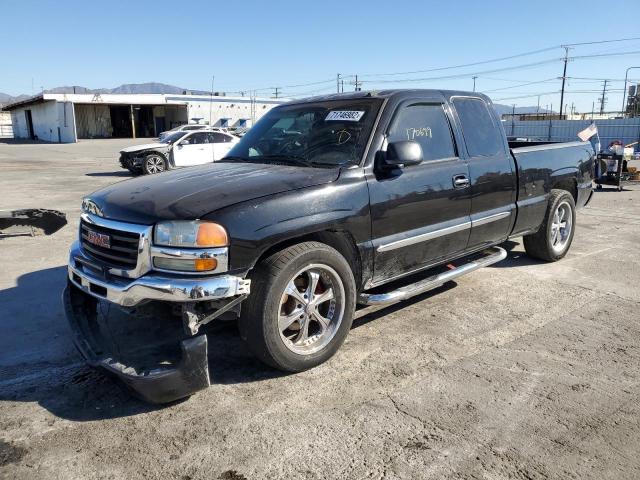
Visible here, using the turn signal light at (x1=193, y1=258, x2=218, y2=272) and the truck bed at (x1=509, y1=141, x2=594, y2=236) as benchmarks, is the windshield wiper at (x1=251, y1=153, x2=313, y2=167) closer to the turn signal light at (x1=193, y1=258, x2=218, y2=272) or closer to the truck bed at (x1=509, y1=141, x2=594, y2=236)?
the turn signal light at (x1=193, y1=258, x2=218, y2=272)

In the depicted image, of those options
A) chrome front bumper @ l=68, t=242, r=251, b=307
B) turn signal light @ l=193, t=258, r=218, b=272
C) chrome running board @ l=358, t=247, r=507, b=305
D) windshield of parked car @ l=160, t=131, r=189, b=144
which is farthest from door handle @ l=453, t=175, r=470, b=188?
windshield of parked car @ l=160, t=131, r=189, b=144

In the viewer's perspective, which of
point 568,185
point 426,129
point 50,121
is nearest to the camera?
point 426,129

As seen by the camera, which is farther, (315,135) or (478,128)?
(478,128)

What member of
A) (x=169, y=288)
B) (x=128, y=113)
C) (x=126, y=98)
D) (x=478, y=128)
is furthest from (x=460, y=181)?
(x=128, y=113)

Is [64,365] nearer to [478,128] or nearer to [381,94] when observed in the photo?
[381,94]

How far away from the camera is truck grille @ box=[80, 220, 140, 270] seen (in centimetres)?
323

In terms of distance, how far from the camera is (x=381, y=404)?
324 centimetres

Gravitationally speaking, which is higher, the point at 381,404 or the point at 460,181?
the point at 460,181

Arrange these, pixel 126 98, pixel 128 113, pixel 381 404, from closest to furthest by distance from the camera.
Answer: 1. pixel 381 404
2. pixel 126 98
3. pixel 128 113

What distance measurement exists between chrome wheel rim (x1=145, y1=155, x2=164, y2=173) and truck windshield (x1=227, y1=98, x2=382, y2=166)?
1405 centimetres

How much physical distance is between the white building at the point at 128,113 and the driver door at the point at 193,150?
32103mm

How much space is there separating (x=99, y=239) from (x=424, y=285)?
2493 mm

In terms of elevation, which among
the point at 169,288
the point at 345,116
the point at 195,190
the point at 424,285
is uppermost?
the point at 345,116

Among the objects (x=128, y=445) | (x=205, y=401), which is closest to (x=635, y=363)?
(x=205, y=401)
